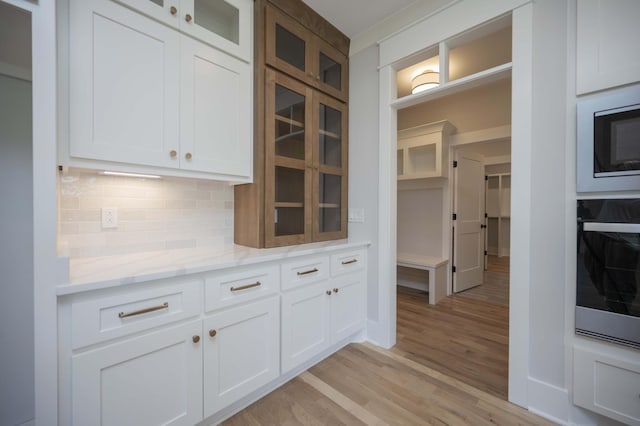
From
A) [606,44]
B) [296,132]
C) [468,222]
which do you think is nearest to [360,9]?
[296,132]

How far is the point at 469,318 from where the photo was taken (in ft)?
9.59

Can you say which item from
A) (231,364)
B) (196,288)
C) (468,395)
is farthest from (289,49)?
(468,395)

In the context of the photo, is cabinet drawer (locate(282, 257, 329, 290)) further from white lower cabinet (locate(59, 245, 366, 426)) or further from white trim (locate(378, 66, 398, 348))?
white trim (locate(378, 66, 398, 348))

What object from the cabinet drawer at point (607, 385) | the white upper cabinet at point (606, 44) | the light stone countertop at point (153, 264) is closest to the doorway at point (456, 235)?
the cabinet drawer at point (607, 385)

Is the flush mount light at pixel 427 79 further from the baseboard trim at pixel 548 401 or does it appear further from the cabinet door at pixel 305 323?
the baseboard trim at pixel 548 401

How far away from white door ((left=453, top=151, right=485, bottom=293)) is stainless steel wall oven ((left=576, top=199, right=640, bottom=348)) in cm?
243

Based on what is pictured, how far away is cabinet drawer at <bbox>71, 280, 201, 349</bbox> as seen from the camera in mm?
1009

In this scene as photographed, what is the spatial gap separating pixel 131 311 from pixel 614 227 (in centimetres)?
224

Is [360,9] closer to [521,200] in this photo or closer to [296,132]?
[296,132]

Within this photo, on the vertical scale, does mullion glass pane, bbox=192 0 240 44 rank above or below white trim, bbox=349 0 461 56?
below

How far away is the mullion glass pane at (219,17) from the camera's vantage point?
5.23ft

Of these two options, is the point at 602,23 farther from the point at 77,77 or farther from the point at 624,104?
the point at 77,77

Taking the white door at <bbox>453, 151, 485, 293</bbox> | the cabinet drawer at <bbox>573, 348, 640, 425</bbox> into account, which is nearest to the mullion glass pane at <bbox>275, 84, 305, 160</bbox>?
the cabinet drawer at <bbox>573, 348, 640, 425</bbox>

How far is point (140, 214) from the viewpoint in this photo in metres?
1.63
